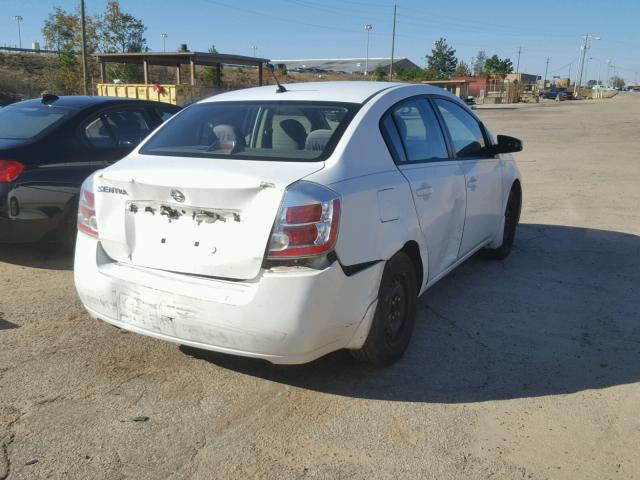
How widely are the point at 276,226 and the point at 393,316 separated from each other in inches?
43.6

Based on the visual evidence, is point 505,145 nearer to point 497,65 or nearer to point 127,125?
point 127,125

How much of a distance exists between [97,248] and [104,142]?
2943mm

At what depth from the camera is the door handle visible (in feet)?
12.6

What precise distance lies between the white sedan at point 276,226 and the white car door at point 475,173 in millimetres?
449

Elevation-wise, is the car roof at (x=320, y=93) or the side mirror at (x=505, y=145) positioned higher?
the car roof at (x=320, y=93)

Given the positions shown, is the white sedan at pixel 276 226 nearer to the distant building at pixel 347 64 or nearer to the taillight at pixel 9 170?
the taillight at pixel 9 170

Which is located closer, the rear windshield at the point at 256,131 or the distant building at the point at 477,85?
the rear windshield at the point at 256,131

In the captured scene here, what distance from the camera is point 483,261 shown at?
19.9 feet

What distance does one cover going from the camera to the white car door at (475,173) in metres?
4.72

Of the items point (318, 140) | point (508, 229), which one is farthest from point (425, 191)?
point (508, 229)

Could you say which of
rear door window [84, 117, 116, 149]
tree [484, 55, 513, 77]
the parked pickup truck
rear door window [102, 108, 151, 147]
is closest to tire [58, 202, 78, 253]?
rear door window [84, 117, 116, 149]

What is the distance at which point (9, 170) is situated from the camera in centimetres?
530

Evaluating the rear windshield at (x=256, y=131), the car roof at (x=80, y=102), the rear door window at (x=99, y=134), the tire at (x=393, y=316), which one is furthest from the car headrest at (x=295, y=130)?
the car roof at (x=80, y=102)

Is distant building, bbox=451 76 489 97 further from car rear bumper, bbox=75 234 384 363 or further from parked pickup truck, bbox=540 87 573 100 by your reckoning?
car rear bumper, bbox=75 234 384 363
